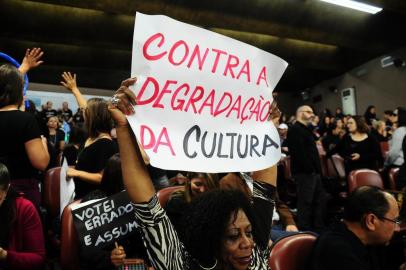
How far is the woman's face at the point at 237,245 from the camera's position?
3.89 feet

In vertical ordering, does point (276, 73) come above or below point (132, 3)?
below

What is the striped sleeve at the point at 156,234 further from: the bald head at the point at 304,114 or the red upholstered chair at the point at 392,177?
the red upholstered chair at the point at 392,177

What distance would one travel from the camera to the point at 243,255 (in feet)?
3.88

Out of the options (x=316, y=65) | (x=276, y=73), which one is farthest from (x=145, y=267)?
(x=316, y=65)

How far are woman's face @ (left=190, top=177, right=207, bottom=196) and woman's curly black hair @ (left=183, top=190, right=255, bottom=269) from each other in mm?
632

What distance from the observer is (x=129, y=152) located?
1120 mm

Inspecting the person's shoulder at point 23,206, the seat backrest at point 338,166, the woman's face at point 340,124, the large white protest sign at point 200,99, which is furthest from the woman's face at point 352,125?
the person's shoulder at point 23,206

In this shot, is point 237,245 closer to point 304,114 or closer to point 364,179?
point 364,179

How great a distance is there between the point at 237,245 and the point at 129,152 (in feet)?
1.43

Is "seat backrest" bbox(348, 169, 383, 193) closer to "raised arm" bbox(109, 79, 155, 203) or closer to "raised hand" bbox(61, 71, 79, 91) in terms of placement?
"raised hand" bbox(61, 71, 79, 91)

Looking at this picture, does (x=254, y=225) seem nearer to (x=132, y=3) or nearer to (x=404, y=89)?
(x=132, y=3)

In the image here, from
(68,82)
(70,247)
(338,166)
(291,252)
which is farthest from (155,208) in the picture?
(338,166)

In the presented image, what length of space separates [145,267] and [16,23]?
7.15 m

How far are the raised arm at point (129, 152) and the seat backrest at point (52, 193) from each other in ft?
7.16
